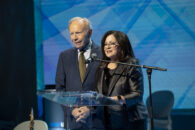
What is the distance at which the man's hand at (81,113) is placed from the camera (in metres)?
2.47

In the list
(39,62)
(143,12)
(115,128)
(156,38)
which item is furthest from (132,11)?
(115,128)

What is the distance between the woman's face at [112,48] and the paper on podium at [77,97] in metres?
0.57

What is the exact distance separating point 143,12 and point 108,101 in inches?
133

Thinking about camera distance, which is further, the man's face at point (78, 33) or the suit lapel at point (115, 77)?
the man's face at point (78, 33)

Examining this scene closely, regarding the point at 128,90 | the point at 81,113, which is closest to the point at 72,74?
the point at 128,90

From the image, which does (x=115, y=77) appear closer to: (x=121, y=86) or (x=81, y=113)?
(x=121, y=86)

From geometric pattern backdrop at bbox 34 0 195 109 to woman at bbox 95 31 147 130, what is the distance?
2.61 meters

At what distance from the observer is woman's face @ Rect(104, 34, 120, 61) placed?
9.53 ft

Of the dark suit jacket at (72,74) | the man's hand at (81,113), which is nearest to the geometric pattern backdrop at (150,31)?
the dark suit jacket at (72,74)

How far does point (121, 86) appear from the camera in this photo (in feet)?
9.16

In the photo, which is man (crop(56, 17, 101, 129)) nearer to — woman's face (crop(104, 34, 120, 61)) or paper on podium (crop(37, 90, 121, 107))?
woman's face (crop(104, 34, 120, 61))

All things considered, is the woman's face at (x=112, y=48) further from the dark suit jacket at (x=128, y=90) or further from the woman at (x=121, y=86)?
the dark suit jacket at (x=128, y=90)

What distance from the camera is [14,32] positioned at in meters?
5.98

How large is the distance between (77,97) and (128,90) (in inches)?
23.4
